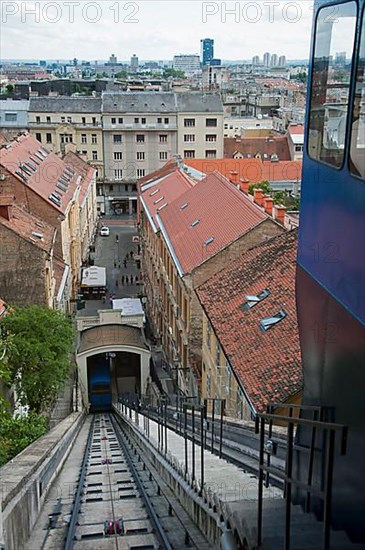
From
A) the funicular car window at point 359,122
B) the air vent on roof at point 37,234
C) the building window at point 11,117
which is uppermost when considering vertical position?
the building window at point 11,117

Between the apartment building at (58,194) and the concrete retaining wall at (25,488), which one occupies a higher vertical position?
the apartment building at (58,194)

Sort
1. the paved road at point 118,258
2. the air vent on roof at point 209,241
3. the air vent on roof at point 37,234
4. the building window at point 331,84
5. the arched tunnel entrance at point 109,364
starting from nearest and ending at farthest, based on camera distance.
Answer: the building window at point 331,84
the air vent on roof at point 209,241
the air vent on roof at point 37,234
the arched tunnel entrance at point 109,364
the paved road at point 118,258

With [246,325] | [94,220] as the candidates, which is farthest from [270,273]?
[94,220]

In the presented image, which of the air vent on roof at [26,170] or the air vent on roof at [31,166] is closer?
the air vent on roof at [26,170]

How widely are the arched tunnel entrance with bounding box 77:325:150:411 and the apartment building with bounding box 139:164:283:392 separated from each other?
1792 millimetres

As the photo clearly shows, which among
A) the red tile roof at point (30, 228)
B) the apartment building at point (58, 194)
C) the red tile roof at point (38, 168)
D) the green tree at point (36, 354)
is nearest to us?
the green tree at point (36, 354)

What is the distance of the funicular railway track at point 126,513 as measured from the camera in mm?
7266

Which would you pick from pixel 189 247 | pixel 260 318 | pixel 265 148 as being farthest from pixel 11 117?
pixel 260 318

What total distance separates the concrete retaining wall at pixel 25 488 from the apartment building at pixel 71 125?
59.0 metres

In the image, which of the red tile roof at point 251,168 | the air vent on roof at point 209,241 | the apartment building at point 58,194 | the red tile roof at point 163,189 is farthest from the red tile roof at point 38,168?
the air vent on roof at point 209,241

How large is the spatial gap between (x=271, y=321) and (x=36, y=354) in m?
9.54

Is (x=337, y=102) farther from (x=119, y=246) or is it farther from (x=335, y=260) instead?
(x=119, y=246)

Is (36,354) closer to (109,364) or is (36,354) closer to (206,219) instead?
(206,219)

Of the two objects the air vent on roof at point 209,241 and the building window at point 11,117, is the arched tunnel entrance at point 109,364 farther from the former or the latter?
the building window at point 11,117
